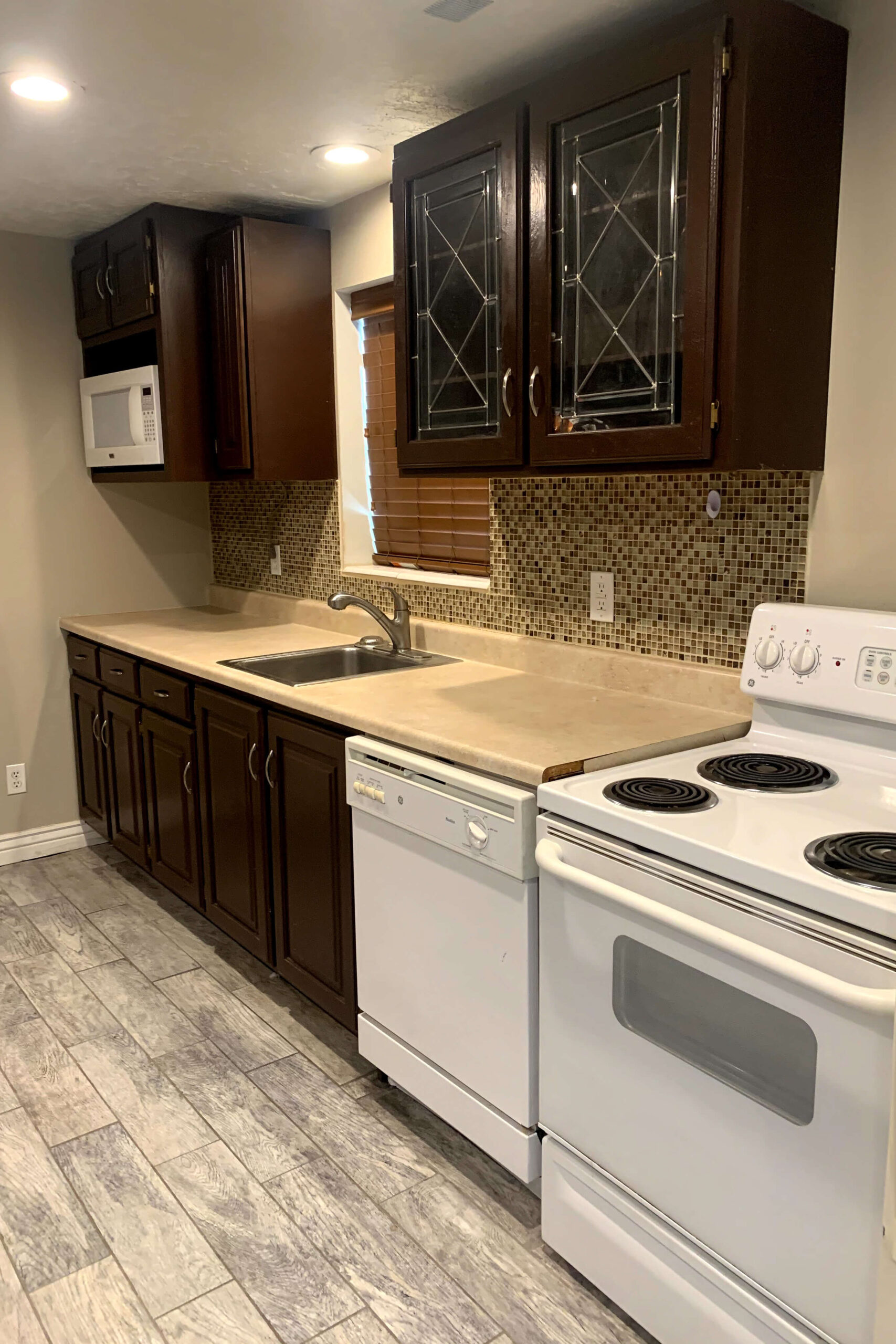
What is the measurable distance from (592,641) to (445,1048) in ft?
3.32

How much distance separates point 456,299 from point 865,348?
88 centimetres

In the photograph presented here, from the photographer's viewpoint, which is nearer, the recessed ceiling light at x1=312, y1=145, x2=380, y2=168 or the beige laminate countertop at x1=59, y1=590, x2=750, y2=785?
the beige laminate countertop at x1=59, y1=590, x2=750, y2=785

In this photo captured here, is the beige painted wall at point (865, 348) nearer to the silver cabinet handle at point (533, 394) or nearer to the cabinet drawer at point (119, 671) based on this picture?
the silver cabinet handle at point (533, 394)

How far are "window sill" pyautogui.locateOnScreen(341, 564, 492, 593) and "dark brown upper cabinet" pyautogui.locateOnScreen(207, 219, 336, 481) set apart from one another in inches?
14.0

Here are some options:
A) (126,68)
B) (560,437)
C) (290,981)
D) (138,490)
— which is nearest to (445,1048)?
(290,981)

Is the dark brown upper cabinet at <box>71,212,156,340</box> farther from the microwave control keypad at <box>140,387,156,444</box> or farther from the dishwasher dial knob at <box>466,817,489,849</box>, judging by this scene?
the dishwasher dial knob at <box>466,817,489,849</box>

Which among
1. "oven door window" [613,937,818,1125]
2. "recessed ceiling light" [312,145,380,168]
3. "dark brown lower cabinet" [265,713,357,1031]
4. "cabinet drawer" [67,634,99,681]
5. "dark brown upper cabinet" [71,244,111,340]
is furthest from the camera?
"cabinet drawer" [67,634,99,681]

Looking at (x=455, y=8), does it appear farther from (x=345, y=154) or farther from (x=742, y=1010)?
(x=742, y=1010)

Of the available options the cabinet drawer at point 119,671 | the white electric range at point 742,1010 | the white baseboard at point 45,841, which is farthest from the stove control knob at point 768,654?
the white baseboard at point 45,841

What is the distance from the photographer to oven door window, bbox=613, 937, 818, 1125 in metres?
1.34

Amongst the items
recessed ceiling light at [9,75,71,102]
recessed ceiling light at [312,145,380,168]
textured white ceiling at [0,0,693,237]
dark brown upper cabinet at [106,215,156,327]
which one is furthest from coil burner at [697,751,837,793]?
dark brown upper cabinet at [106,215,156,327]

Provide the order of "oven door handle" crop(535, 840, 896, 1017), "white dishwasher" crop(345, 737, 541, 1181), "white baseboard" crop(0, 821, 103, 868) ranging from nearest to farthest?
"oven door handle" crop(535, 840, 896, 1017)
"white dishwasher" crop(345, 737, 541, 1181)
"white baseboard" crop(0, 821, 103, 868)

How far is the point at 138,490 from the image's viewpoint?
3.96 meters

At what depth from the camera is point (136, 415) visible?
3.36 metres
